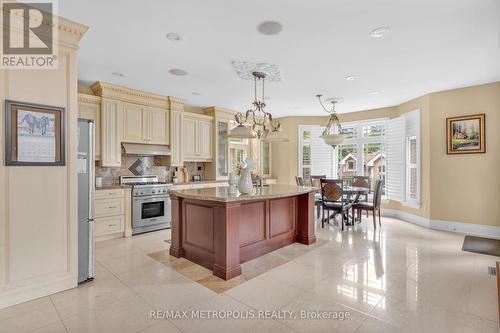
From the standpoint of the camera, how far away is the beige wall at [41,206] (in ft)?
7.22

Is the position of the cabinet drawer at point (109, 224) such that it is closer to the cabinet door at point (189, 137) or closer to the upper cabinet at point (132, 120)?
the upper cabinet at point (132, 120)

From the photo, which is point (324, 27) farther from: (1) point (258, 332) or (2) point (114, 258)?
(2) point (114, 258)

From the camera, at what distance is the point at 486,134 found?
14.6 feet

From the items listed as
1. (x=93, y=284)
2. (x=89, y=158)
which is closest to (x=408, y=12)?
(x=89, y=158)

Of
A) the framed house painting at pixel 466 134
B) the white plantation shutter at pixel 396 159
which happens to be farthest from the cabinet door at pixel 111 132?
the framed house painting at pixel 466 134

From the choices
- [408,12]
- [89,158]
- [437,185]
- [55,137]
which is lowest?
[437,185]

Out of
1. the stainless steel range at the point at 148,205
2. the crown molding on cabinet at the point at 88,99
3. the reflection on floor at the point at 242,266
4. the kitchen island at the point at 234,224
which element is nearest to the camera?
the reflection on floor at the point at 242,266

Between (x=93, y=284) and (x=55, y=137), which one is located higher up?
(x=55, y=137)

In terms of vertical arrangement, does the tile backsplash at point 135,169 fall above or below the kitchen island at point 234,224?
above

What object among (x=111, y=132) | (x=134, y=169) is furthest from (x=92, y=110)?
(x=134, y=169)

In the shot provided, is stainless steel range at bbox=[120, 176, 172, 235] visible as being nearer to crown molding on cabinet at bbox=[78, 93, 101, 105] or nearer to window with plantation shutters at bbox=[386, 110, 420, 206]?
crown molding on cabinet at bbox=[78, 93, 101, 105]

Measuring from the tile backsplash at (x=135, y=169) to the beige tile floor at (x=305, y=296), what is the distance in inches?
63.7

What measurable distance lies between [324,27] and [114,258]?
383cm

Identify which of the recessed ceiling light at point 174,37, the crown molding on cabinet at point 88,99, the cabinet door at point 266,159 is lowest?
the cabinet door at point 266,159
